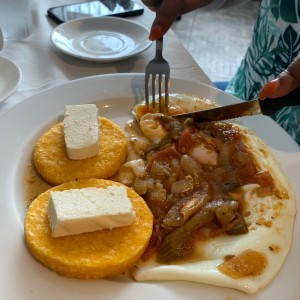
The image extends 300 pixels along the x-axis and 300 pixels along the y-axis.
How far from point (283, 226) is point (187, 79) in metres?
0.85

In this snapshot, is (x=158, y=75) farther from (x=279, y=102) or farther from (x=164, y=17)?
(x=279, y=102)

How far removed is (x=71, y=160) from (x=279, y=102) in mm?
694

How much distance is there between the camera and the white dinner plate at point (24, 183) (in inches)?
41.1

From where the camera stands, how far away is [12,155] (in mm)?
1406

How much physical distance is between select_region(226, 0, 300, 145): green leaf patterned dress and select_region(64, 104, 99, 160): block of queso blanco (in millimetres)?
932

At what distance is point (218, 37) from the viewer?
4.86m

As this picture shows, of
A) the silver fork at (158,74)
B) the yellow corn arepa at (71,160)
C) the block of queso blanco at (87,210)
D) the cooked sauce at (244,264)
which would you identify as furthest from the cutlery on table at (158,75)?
the cooked sauce at (244,264)

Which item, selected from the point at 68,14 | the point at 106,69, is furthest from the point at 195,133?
the point at 68,14

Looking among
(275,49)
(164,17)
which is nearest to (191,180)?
(164,17)

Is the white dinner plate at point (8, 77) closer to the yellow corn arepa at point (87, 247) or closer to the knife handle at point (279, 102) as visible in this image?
the yellow corn arepa at point (87, 247)

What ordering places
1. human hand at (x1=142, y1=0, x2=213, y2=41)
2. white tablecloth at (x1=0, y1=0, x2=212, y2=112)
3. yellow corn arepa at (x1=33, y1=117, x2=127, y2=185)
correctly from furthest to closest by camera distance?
1. white tablecloth at (x1=0, y1=0, x2=212, y2=112)
2. human hand at (x1=142, y1=0, x2=213, y2=41)
3. yellow corn arepa at (x1=33, y1=117, x2=127, y2=185)

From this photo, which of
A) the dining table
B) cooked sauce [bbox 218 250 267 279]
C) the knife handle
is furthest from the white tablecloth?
cooked sauce [bbox 218 250 267 279]

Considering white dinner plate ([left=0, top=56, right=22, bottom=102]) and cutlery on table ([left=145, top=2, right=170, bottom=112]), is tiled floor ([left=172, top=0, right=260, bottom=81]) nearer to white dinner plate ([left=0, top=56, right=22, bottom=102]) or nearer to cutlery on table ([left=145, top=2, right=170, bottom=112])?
cutlery on table ([left=145, top=2, right=170, bottom=112])

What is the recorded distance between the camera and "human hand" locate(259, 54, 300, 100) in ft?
4.43
